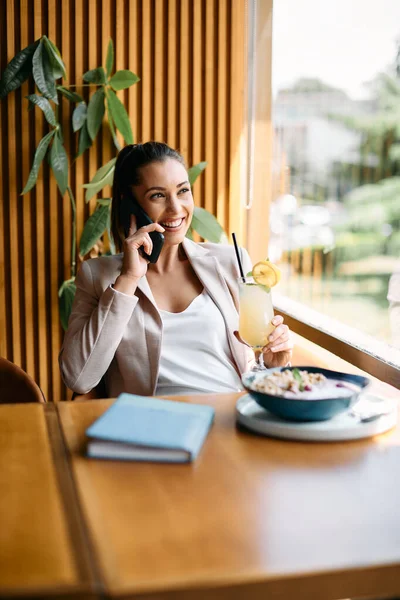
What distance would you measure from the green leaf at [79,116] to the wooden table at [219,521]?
228 cm

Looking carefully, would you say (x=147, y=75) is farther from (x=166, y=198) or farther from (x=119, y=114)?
(x=166, y=198)

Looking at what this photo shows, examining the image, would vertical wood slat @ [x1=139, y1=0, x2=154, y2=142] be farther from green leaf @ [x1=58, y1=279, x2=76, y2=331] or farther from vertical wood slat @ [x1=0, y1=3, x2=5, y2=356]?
green leaf @ [x1=58, y1=279, x2=76, y2=331]

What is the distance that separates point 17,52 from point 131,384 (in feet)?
6.88

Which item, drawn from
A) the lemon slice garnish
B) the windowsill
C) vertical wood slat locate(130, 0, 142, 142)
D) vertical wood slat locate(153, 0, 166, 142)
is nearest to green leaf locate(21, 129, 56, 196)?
vertical wood slat locate(130, 0, 142, 142)

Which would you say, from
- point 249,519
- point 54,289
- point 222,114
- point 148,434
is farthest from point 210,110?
point 249,519

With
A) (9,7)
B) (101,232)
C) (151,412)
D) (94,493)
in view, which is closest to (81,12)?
(9,7)

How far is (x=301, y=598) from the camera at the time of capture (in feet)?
3.07

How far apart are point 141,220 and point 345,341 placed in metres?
0.95

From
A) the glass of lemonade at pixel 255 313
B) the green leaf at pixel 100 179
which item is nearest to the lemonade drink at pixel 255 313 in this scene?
the glass of lemonade at pixel 255 313

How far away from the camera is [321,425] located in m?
1.52

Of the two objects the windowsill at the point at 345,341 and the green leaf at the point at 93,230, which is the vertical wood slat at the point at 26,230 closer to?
the green leaf at the point at 93,230

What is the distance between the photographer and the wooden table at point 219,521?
0.93 meters

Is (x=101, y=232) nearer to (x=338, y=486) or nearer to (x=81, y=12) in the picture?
(x=81, y=12)

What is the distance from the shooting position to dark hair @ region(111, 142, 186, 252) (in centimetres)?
247
